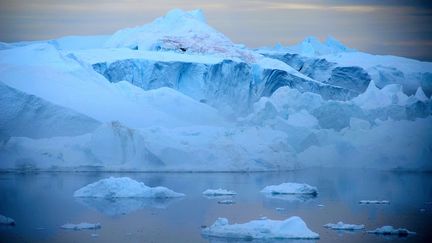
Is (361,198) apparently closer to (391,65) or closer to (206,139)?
(206,139)

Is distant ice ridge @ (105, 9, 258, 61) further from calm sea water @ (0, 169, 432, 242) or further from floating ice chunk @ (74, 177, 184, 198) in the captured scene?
floating ice chunk @ (74, 177, 184, 198)

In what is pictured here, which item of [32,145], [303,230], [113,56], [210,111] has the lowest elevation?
[303,230]

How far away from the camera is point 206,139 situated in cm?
1953

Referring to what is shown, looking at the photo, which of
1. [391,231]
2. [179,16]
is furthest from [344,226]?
[179,16]

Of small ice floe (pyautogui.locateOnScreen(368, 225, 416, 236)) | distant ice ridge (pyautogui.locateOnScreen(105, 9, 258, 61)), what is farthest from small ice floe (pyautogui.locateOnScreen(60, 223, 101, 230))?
distant ice ridge (pyautogui.locateOnScreen(105, 9, 258, 61))

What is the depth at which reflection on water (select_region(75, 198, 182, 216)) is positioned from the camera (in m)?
13.7

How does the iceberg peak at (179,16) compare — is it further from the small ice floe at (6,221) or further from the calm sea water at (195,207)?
the small ice floe at (6,221)

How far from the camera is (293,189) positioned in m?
15.4

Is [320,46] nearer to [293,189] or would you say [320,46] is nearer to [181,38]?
[181,38]

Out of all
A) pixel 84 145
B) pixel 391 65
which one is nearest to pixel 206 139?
pixel 84 145

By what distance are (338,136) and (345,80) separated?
6.36 metres

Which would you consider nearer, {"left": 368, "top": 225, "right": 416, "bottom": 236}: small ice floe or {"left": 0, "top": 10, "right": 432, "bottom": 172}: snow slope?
{"left": 368, "top": 225, "right": 416, "bottom": 236}: small ice floe

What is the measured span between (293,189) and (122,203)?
2947mm

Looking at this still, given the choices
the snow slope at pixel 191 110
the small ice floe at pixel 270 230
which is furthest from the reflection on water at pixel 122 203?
the snow slope at pixel 191 110
